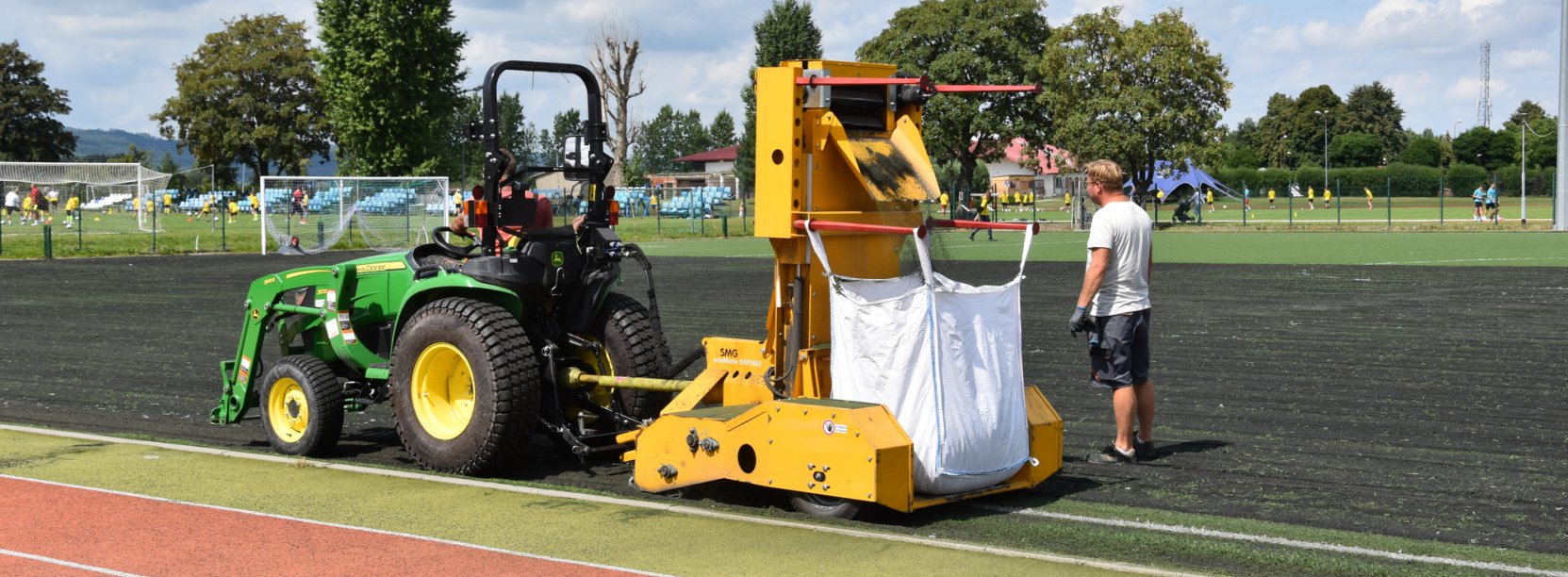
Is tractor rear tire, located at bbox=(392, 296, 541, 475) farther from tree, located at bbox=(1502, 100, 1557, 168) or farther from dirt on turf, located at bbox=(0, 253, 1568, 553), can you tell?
tree, located at bbox=(1502, 100, 1557, 168)

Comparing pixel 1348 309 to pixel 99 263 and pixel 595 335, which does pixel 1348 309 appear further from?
pixel 99 263

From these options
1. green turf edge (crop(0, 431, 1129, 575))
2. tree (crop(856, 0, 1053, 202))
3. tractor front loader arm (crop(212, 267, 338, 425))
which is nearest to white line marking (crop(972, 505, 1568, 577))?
green turf edge (crop(0, 431, 1129, 575))

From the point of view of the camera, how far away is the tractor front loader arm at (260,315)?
9102mm

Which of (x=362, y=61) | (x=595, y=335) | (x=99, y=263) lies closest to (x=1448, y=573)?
(x=595, y=335)

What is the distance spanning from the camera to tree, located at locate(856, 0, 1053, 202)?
71188 millimetres

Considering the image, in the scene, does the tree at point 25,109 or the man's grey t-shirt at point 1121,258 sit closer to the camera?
the man's grey t-shirt at point 1121,258

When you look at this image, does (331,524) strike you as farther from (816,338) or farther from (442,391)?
(816,338)

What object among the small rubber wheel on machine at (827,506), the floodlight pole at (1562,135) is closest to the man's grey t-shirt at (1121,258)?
the small rubber wheel on machine at (827,506)

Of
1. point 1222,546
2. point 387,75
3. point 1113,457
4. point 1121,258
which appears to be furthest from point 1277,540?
point 387,75

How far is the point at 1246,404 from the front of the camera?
10.5 meters

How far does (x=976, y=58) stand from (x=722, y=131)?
92575 mm

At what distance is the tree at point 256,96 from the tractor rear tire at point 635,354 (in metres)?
86.0

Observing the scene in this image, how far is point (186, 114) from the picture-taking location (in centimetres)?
9169

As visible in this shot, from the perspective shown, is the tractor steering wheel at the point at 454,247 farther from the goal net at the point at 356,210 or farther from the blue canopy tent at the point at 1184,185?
the blue canopy tent at the point at 1184,185
